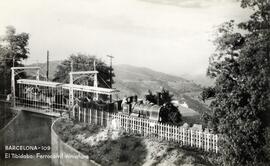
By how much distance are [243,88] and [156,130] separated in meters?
8.09

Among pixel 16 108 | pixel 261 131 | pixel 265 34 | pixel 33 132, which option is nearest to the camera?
pixel 265 34

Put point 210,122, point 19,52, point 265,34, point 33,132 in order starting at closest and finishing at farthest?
point 265,34 → point 210,122 → point 33,132 → point 19,52

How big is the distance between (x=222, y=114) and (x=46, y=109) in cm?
2064

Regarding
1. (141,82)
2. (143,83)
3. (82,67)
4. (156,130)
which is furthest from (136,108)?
(141,82)

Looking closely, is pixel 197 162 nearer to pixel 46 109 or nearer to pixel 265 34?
pixel 265 34

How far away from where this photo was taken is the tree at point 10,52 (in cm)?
3666

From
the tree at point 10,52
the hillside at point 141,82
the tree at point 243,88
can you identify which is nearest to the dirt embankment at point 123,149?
the tree at point 243,88

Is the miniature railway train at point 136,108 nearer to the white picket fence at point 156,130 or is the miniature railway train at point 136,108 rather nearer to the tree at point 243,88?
the white picket fence at point 156,130

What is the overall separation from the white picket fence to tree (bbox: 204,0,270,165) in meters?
3.07

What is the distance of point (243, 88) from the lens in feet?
41.1

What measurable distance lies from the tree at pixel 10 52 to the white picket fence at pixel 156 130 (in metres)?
15.3

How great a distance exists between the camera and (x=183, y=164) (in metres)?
14.8

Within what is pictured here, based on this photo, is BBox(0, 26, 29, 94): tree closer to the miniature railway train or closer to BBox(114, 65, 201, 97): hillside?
the miniature railway train

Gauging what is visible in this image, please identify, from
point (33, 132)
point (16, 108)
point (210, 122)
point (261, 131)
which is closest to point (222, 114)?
point (210, 122)
